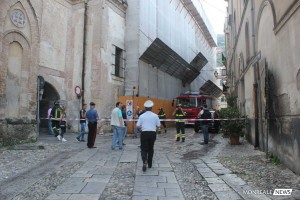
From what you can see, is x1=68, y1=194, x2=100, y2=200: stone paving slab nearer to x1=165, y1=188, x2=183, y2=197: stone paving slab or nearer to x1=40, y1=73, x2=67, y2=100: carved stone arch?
x1=165, y1=188, x2=183, y2=197: stone paving slab

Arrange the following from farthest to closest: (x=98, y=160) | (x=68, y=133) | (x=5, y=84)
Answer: (x=68, y=133)
(x=5, y=84)
(x=98, y=160)

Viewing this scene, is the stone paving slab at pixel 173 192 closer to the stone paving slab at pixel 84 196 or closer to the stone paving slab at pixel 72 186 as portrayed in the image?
the stone paving slab at pixel 84 196

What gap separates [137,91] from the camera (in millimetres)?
20406

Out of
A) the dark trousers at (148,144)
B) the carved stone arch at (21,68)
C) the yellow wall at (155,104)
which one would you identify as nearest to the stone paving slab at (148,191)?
the dark trousers at (148,144)

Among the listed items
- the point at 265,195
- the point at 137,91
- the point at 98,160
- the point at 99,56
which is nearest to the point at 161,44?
the point at 137,91

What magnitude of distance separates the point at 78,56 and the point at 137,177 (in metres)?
13.3

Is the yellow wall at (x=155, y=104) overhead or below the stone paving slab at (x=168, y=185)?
overhead

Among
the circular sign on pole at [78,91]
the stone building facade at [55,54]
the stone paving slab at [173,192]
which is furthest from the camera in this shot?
the circular sign on pole at [78,91]

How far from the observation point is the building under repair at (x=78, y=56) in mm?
12133

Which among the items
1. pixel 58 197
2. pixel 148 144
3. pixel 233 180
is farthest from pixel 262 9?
pixel 58 197

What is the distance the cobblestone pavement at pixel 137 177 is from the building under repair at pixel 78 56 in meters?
3.47

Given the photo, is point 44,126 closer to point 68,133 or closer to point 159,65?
point 68,133

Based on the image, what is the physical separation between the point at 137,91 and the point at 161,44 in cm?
500

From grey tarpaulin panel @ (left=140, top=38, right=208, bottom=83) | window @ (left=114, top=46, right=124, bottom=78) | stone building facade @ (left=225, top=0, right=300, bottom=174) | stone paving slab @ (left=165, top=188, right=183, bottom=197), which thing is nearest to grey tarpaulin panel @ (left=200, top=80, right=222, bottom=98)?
grey tarpaulin panel @ (left=140, top=38, right=208, bottom=83)
